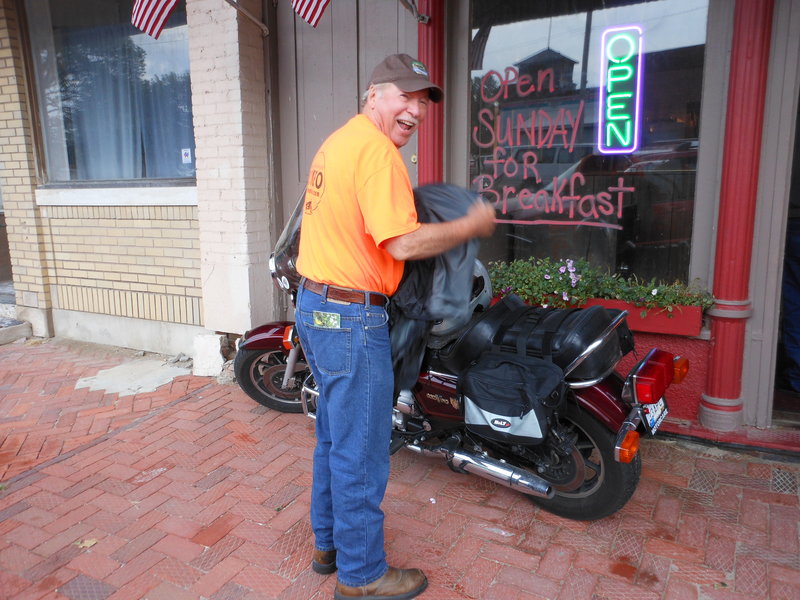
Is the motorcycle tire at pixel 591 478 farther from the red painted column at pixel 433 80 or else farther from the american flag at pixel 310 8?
the american flag at pixel 310 8

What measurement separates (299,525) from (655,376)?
5.80 feet

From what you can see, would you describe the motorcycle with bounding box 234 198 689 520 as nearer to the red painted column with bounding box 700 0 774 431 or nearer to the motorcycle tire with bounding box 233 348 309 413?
the red painted column with bounding box 700 0 774 431

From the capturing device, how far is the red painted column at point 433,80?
407 cm

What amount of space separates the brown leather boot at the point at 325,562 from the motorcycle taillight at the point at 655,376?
1.46 m

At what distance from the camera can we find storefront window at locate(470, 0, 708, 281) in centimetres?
368

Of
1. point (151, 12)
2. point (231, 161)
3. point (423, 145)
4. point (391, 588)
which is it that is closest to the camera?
point (391, 588)

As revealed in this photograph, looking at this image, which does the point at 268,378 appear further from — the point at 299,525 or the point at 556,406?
the point at 556,406

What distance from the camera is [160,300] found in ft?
18.0

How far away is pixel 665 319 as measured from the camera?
3.66 meters

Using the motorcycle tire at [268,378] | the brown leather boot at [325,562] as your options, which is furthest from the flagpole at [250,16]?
the brown leather boot at [325,562]

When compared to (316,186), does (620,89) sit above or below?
above

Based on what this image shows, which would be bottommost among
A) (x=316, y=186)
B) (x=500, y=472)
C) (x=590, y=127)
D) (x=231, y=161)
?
(x=500, y=472)

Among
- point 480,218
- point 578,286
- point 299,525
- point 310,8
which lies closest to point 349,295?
point 480,218

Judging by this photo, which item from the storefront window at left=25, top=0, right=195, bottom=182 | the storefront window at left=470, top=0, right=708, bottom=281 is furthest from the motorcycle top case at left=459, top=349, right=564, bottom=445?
the storefront window at left=25, top=0, right=195, bottom=182
